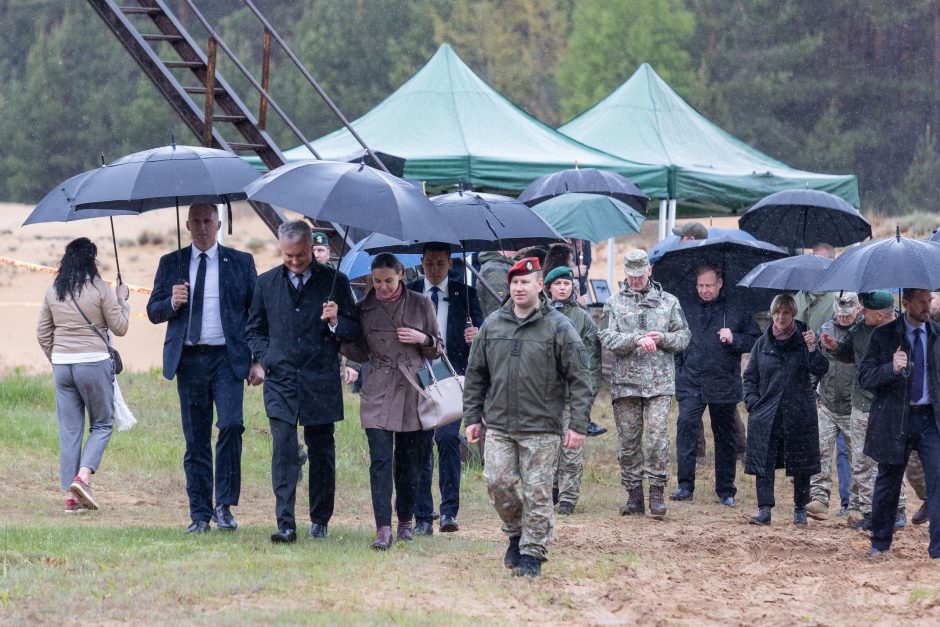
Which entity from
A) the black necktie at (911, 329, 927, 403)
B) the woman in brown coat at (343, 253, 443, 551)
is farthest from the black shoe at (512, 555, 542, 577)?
the black necktie at (911, 329, 927, 403)

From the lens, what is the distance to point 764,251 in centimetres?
1102

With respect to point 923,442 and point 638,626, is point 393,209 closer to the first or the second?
point 638,626

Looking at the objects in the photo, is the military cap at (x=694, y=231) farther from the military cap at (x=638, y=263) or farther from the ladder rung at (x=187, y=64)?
the ladder rung at (x=187, y=64)

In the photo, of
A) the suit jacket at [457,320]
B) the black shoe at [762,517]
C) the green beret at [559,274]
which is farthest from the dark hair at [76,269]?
the black shoe at [762,517]

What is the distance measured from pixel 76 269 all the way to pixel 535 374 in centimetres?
397

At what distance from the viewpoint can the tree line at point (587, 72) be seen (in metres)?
40.2

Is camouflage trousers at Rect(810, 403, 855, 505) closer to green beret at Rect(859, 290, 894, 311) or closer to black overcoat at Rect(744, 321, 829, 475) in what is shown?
black overcoat at Rect(744, 321, 829, 475)

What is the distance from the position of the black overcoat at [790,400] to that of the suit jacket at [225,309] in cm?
403

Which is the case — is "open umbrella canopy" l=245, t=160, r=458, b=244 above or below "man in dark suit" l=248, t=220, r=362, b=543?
above

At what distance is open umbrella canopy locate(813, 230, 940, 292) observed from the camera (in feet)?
25.7

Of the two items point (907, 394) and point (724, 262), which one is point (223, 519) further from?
point (724, 262)

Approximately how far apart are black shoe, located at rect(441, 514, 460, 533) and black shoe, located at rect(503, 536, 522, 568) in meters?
1.71

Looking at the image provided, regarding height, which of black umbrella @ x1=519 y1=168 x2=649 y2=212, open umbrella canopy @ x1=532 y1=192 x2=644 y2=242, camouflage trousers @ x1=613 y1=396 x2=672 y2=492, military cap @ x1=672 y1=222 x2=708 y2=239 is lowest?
camouflage trousers @ x1=613 y1=396 x2=672 y2=492

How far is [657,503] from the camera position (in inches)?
402
